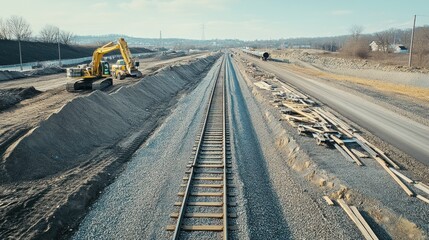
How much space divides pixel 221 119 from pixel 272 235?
1113 centimetres

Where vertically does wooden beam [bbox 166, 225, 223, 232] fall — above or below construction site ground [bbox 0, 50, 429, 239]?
below

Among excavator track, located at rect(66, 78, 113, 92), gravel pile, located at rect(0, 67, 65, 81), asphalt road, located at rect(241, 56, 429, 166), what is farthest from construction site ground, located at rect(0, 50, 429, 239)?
gravel pile, located at rect(0, 67, 65, 81)

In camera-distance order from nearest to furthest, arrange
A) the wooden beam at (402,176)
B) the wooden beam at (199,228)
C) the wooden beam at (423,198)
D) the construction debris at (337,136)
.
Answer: the wooden beam at (199,228) < the wooden beam at (423,198) < the wooden beam at (402,176) < the construction debris at (337,136)

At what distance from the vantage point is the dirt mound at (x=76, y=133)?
10.5 m

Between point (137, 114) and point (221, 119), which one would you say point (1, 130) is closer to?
point (137, 114)

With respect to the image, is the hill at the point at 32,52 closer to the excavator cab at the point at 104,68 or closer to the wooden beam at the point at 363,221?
the excavator cab at the point at 104,68

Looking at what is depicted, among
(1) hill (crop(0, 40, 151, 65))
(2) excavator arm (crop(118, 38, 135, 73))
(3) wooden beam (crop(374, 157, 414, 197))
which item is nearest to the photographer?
(3) wooden beam (crop(374, 157, 414, 197))

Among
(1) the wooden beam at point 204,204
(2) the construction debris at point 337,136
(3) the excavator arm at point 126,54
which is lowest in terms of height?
(1) the wooden beam at point 204,204

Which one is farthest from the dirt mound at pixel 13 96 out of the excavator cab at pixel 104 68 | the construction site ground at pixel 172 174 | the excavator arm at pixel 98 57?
the excavator cab at pixel 104 68

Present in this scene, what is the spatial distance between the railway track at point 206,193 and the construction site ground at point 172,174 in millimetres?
284

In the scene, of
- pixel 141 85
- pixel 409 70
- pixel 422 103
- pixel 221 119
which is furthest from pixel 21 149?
pixel 409 70

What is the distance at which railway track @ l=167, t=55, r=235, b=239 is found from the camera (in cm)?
758

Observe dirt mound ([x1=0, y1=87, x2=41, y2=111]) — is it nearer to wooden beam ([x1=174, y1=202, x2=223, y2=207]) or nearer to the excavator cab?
the excavator cab

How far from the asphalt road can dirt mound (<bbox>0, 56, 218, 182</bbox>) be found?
12.3 m
